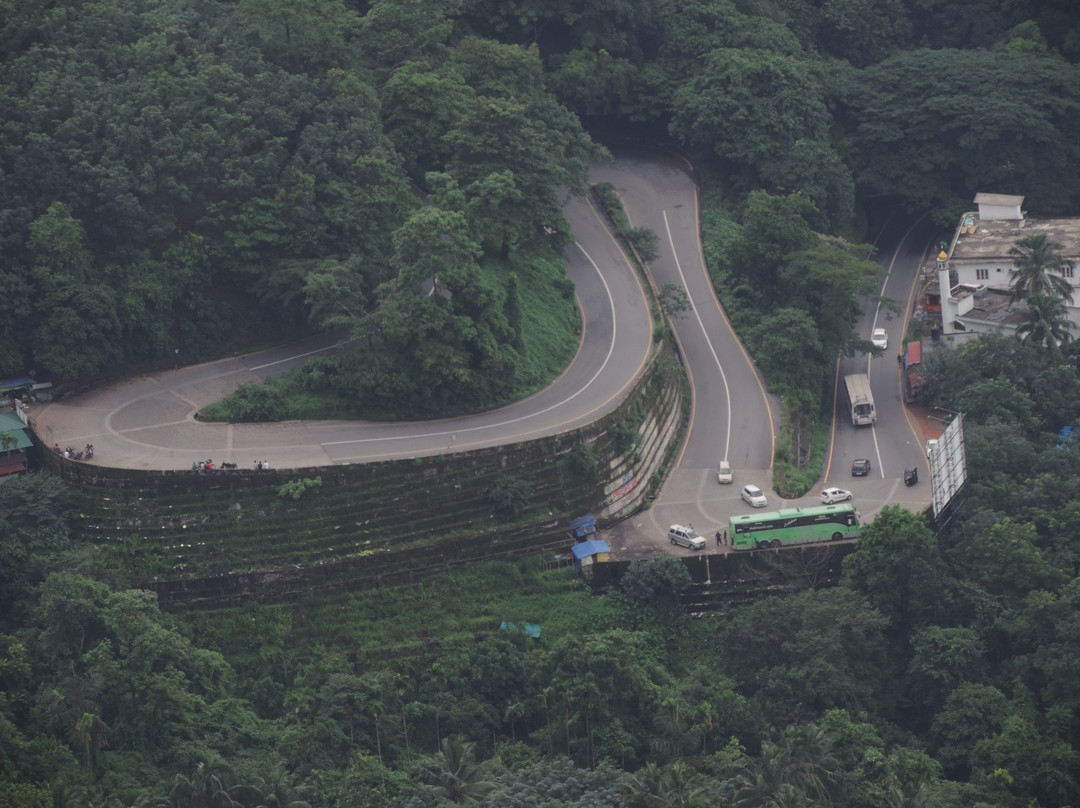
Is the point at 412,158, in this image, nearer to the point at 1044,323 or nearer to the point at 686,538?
the point at 686,538

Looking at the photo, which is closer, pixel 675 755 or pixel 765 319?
pixel 675 755

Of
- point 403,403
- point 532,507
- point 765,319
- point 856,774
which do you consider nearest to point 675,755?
point 856,774

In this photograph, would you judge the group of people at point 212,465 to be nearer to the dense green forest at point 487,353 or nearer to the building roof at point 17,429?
the dense green forest at point 487,353

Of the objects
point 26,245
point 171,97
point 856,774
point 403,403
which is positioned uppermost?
point 171,97

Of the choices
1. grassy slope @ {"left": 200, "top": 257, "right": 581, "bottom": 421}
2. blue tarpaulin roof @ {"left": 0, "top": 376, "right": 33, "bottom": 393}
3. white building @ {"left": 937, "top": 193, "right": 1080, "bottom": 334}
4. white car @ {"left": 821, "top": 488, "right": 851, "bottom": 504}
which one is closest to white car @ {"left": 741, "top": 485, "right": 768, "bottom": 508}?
white car @ {"left": 821, "top": 488, "right": 851, "bottom": 504}

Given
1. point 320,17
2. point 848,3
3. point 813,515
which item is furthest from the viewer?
point 848,3

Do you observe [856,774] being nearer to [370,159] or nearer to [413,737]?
[413,737]

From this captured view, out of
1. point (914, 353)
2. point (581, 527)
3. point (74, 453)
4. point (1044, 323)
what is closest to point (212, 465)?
point (74, 453)

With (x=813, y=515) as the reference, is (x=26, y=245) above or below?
above

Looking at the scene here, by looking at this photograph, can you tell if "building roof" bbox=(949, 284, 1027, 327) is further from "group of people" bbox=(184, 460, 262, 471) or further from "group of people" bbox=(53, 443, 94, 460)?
"group of people" bbox=(53, 443, 94, 460)
